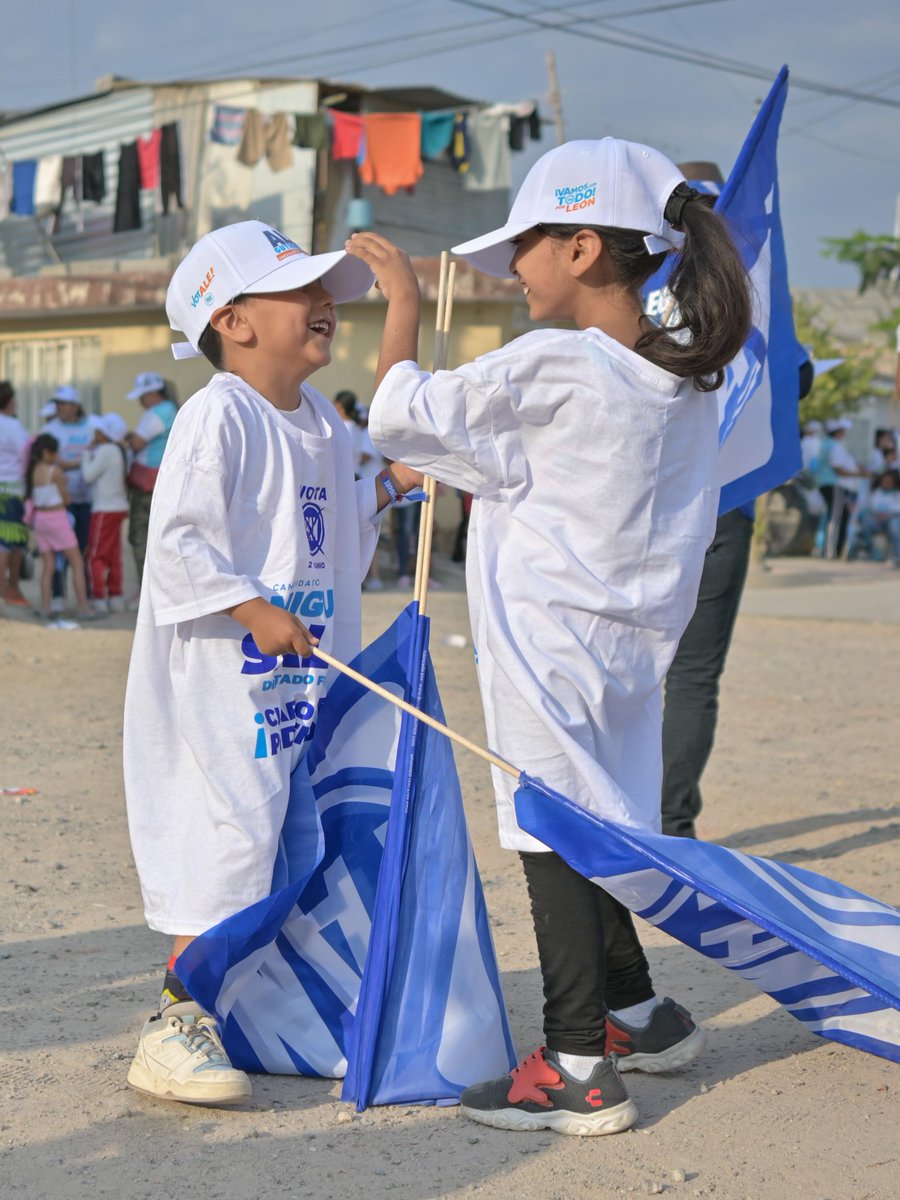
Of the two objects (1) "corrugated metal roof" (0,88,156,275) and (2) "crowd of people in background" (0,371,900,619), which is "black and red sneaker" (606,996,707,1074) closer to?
(2) "crowd of people in background" (0,371,900,619)

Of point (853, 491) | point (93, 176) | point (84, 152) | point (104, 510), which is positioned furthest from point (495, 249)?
point (84, 152)

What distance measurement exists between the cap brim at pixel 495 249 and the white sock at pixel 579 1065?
4.88 ft

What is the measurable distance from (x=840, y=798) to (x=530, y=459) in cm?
368

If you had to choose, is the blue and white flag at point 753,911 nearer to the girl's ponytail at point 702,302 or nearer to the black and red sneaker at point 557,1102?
the black and red sneaker at point 557,1102

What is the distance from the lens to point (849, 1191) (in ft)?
8.28

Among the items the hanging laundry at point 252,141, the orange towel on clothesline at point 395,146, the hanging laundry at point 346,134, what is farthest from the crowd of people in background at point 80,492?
the hanging laundry at point 252,141

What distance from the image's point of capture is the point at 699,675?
475cm

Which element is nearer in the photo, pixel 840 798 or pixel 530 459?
pixel 530 459

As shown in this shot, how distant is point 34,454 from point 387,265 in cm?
889

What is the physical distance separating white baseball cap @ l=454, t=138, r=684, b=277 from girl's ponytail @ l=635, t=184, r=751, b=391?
1.7 inches

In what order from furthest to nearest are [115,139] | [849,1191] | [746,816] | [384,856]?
[115,139], [746,816], [384,856], [849,1191]

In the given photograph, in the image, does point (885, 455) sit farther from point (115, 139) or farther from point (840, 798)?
point (840, 798)

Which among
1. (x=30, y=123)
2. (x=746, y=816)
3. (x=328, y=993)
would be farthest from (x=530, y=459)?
(x=30, y=123)

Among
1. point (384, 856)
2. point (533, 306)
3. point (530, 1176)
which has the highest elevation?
point (533, 306)
